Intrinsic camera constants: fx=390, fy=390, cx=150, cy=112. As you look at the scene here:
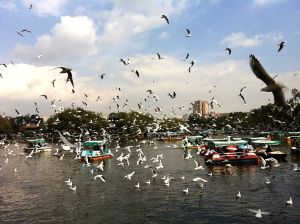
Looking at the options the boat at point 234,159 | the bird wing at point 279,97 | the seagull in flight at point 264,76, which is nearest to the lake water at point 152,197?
the boat at point 234,159

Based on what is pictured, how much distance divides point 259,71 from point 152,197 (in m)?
18.8

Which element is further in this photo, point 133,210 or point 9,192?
point 9,192

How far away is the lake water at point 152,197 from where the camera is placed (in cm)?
2680

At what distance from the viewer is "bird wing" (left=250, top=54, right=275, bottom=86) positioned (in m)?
15.6

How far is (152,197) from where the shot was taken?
31.8 metres

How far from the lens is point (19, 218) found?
27.8m

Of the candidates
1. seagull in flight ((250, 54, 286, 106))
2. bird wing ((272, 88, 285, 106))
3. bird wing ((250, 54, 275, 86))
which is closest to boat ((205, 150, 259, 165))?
A: bird wing ((272, 88, 285, 106))

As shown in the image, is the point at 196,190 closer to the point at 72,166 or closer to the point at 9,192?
the point at 9,192

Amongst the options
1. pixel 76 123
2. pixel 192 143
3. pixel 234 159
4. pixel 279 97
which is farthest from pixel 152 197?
pixel 76 123

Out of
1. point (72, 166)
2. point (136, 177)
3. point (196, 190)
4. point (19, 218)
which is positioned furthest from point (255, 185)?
point (72, 166)

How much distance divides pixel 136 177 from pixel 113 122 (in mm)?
120651

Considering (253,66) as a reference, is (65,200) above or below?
below

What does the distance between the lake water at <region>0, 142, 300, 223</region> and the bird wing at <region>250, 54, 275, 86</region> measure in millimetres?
12545

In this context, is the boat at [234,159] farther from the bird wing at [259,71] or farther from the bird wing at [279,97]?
the bird wing at [259,71]
